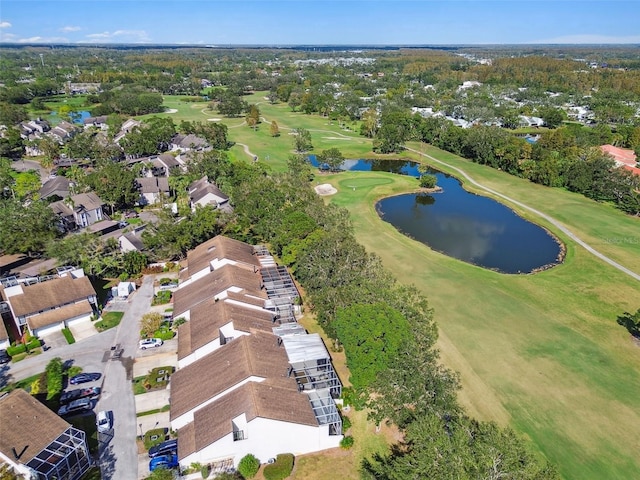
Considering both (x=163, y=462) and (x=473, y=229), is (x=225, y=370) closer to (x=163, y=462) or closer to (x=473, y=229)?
(x=163, y=462)

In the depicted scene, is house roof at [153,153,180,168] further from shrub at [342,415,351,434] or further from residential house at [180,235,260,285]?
shrub at [342,415,351,434]

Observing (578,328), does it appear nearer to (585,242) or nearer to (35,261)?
(585,242)

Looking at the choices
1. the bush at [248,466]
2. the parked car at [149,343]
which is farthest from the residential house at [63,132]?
the bush at [248,466]

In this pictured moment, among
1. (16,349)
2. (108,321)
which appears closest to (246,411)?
(108,321)

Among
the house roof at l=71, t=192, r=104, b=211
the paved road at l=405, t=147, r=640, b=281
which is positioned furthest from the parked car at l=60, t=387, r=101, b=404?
the paved road at l=405, t=147, r=640, b=281

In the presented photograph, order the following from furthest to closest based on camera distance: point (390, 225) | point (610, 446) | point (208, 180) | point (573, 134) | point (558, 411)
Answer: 1. point (573, 134)
2. point (208, 180)
3. point (390, 225)
4. point (558, 411)
5. point (610, 446)

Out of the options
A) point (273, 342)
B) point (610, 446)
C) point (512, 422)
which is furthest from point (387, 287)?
point (610, 446)
